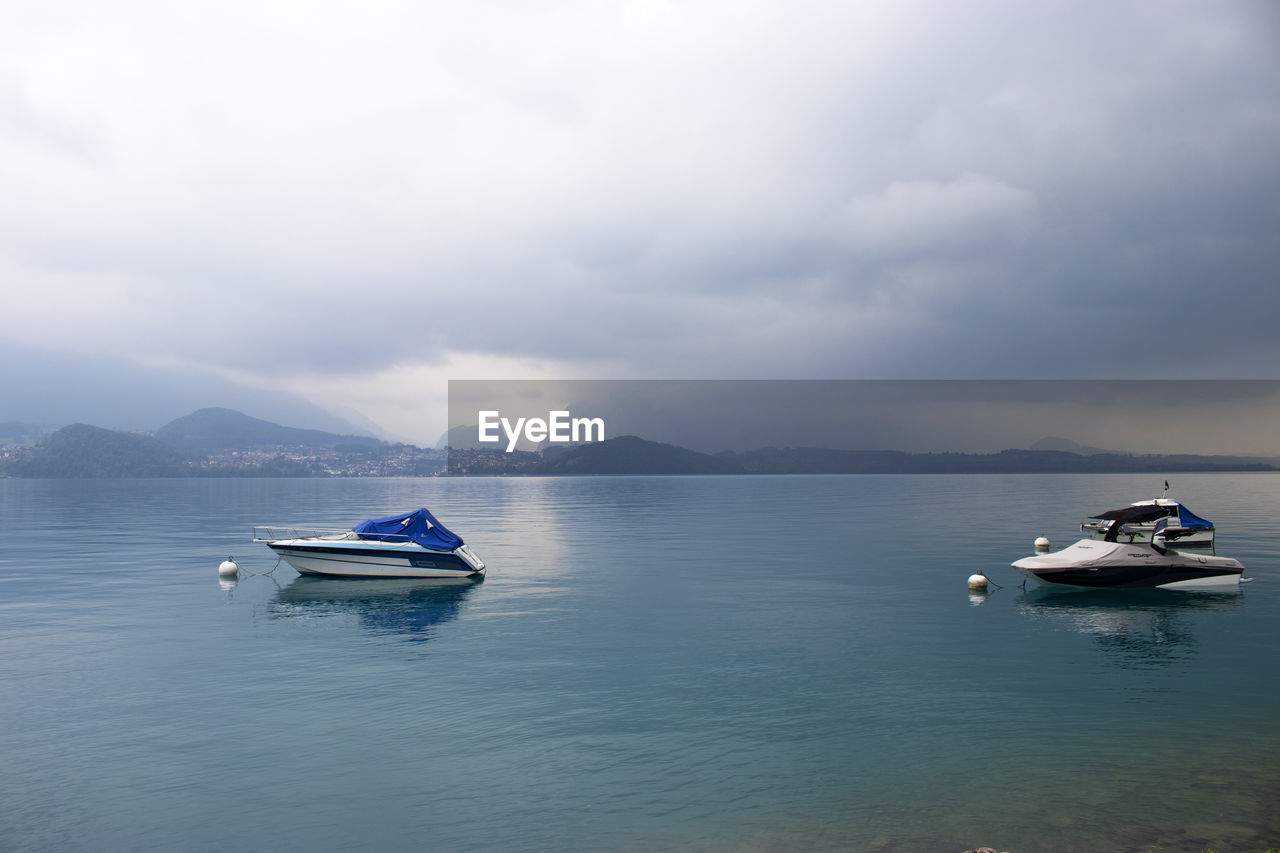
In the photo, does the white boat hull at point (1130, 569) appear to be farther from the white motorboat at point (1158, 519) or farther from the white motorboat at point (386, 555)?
the white motorboat at point (386, 555)

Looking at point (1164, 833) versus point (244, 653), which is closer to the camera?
point (1164, 833)

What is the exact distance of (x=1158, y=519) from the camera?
5819 cm

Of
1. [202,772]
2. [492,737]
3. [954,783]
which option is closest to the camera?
[954,783]

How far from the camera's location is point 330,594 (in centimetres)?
4806

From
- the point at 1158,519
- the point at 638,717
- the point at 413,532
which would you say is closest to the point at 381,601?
the point at 413,532

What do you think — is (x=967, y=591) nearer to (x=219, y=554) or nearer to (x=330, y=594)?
(x=330, y=594)

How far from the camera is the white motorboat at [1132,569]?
4503 cm

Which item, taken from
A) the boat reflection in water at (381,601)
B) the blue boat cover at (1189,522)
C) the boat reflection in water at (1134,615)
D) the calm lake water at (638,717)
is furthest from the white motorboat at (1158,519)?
the boat reflection in water at (381,601)

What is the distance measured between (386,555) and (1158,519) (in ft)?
189

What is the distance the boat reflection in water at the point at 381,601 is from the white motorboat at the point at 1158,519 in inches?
1648

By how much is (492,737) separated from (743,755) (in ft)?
22.8

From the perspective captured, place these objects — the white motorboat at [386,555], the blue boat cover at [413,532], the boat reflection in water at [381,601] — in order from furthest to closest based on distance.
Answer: the blue boat cover at [413,532], the white motorboat at [386,555], the boat reflection in water at [381,601]

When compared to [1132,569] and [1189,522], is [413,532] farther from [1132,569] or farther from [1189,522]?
[1189,522]

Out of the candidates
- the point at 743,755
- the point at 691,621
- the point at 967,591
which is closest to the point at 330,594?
the point at 691,621
